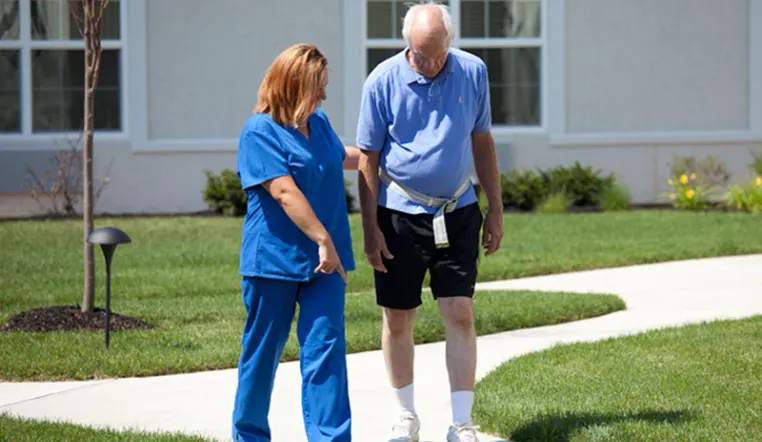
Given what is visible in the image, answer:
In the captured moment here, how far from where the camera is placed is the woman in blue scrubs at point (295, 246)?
4.77m

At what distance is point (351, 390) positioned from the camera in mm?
6547

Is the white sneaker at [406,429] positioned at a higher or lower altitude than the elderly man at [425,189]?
lower

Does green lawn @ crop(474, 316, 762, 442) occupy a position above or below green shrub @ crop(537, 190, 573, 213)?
below

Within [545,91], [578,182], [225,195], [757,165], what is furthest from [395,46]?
[757,165]

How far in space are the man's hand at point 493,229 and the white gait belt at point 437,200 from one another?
9.4 inches

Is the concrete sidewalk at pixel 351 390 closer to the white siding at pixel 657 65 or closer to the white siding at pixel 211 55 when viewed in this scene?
the white siding at pixel 657 65

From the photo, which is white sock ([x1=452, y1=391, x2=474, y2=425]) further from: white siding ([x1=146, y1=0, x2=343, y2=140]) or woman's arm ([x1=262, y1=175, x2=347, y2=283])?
white siding ([x1=146, y1=0, x2=343, y2=140])

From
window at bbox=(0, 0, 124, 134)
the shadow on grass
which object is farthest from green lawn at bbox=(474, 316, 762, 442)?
window at bbox=(0, 0, 124, 134)

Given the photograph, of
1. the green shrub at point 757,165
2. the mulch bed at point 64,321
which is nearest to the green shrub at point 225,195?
the green shrub at point 757,165

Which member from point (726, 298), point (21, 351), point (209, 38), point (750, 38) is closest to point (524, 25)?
point (750, 38)

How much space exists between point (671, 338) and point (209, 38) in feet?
35.4

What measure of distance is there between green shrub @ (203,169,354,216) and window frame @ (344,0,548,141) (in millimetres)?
1569

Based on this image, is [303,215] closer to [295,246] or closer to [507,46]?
[295,246]

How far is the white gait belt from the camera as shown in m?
5.34
